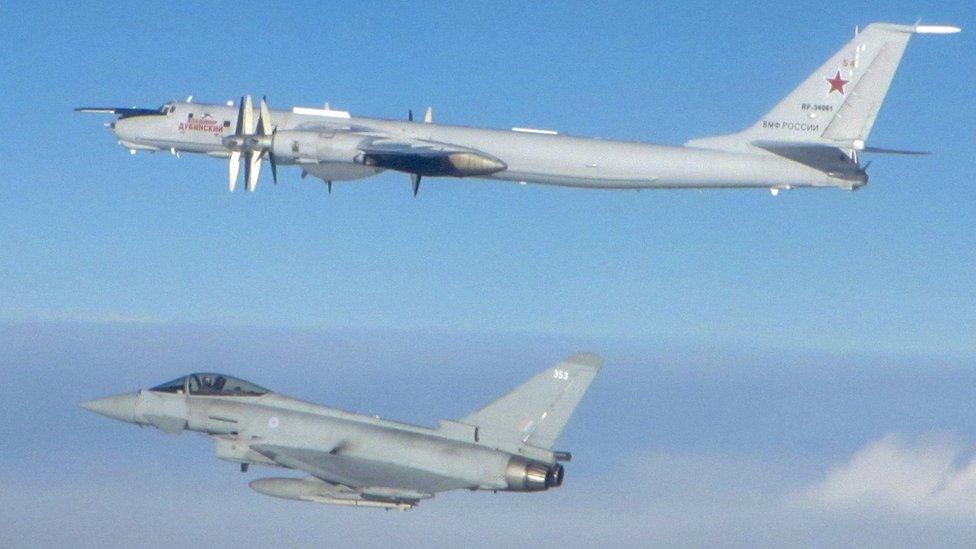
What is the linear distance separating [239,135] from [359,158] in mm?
5210

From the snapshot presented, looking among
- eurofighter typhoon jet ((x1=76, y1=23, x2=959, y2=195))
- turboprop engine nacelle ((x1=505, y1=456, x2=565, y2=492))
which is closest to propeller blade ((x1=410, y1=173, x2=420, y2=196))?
eurofighter typhoon jet ((x1=76, y1=23, x2=959, y2=195))

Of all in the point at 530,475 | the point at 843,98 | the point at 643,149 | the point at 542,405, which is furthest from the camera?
the point at 643,149

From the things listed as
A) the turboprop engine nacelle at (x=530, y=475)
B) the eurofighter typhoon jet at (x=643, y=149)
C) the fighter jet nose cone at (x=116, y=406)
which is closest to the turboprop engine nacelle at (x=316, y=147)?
the eurofighter typhoon jet at (x=643, y=149)

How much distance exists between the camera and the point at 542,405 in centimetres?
5431

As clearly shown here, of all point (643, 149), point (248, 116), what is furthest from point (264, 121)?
point (643, 149)

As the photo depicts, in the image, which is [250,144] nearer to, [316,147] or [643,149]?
[316,147]

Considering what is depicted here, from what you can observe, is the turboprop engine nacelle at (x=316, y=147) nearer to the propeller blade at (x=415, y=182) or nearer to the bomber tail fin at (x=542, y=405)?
the propeller blade at (x=415, y=182)

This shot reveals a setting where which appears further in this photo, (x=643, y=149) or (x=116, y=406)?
(x=643, y=149)

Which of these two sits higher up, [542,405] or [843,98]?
[843,98]

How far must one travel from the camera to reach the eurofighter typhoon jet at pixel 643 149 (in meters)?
65.4

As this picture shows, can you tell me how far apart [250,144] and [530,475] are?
71.5 ft

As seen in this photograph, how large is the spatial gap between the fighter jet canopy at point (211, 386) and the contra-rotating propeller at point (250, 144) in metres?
12.6

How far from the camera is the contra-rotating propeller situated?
6838cm

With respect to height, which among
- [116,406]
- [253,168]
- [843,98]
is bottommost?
[116,406]
